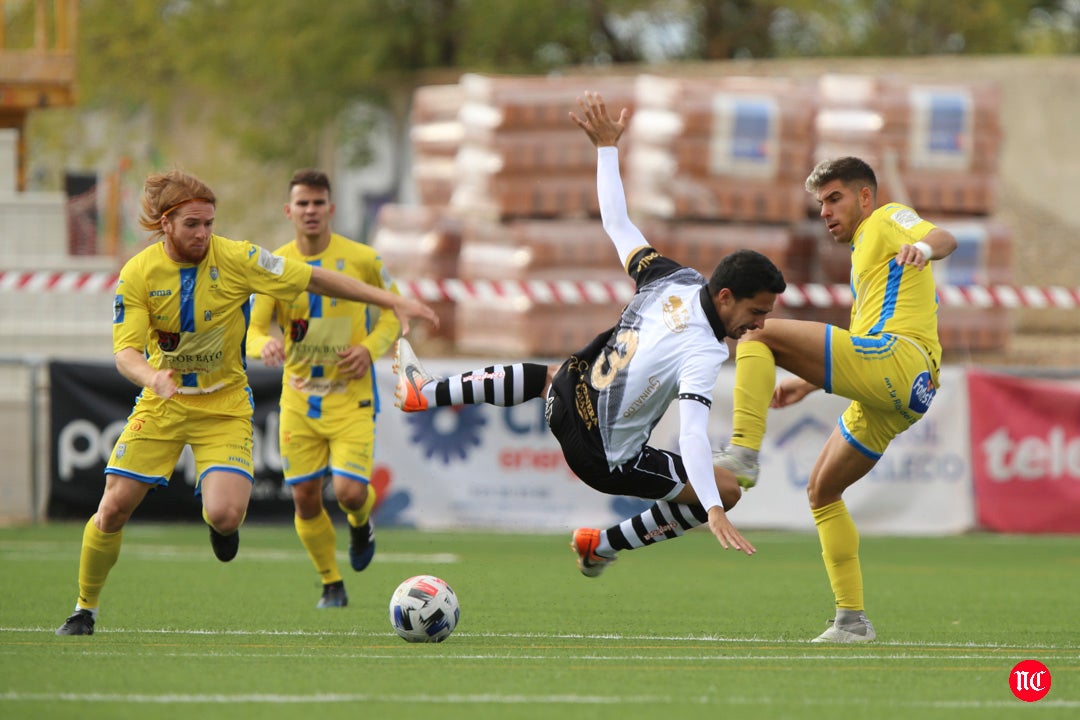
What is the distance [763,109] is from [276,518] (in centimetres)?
777

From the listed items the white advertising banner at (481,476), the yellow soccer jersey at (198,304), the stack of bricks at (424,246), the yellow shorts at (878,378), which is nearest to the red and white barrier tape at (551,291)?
the white advertising banner at (481,476)

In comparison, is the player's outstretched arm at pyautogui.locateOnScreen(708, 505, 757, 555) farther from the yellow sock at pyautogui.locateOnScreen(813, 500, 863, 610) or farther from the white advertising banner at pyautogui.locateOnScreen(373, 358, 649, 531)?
the white advertising banner at pyautogui.locateOnScreen(373, 358, 649, 531)

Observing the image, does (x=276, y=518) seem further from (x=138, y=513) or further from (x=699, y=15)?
(x=699, y=15)

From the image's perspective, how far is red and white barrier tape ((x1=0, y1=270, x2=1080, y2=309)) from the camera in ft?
53.6

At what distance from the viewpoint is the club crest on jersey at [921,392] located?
7679 mm

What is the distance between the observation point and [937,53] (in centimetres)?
3712

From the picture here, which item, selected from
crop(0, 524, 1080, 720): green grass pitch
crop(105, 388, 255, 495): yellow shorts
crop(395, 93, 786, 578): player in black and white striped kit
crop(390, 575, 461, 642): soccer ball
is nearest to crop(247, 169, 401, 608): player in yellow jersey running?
crop(0, 524, 1080, 720): green grass pitch

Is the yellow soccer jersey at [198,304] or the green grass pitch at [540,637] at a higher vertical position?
the yellow soccer jersey at [198,304]

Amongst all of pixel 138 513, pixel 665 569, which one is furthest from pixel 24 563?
pixel 665 569

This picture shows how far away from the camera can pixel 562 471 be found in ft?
47.9

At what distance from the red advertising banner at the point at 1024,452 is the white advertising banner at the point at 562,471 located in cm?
14

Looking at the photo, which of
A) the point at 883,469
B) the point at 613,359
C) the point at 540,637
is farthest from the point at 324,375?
the point at 883,469

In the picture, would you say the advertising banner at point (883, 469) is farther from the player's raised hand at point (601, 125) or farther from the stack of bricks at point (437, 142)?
the stack of bricks at point (437, 142)

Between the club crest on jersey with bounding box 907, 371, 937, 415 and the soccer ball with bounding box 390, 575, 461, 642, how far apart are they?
7.55 ft
